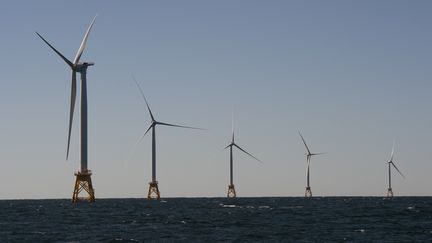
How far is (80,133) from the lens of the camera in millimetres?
141375

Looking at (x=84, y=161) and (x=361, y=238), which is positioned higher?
(x=84, y=161)

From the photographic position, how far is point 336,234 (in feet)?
251

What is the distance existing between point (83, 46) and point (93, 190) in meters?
30.5

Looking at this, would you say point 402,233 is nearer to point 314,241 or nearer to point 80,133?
point 314,241

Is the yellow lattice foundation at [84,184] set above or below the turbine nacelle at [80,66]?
below

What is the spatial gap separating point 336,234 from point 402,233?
801 centimetres

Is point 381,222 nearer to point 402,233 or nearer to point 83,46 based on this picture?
point 402,233

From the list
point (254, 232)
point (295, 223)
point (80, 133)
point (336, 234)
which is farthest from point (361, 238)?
point (80, 133)

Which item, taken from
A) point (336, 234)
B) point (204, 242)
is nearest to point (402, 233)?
point (336, 234)

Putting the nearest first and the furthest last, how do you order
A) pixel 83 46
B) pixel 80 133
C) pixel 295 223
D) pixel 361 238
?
1. pixel 361 238
2. pixel 295 223
3. pixel 80 133
4. pixel 83 46

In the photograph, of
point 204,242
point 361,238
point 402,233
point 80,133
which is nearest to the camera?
point 204,242

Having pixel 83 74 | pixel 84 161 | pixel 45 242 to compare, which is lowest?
pixel 45 242

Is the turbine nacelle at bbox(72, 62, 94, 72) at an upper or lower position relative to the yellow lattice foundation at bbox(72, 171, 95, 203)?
upper

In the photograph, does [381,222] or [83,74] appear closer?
[381,222]
